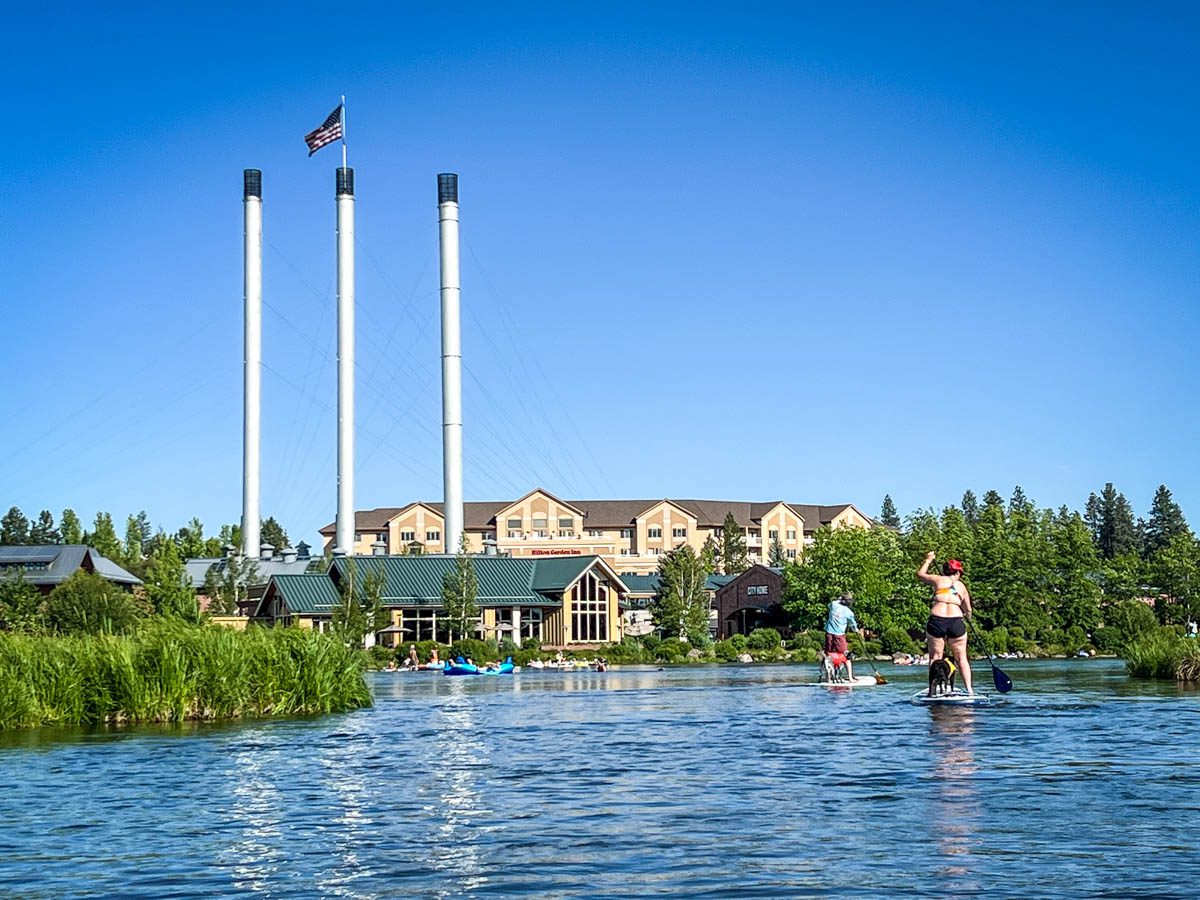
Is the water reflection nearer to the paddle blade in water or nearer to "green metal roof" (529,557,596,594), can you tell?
the paddle blade in water

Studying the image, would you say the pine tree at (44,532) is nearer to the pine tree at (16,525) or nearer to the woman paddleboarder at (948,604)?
the pine tree at (16,525)

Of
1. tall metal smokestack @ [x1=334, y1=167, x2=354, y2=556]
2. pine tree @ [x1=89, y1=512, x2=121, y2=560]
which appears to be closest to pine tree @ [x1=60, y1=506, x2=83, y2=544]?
pine tree @ [x1=89, y1=512, x2=121, y2=560]

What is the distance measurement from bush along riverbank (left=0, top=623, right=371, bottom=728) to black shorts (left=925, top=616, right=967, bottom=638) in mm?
12185

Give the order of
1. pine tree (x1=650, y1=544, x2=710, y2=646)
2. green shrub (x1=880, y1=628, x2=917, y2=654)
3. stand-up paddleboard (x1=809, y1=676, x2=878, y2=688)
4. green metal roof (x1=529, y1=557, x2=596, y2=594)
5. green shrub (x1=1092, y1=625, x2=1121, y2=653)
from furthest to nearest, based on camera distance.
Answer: pine tree (x1=650, y1=544, x2=710, y2=646) → green metal roof (x1=529, y1=557, x2=596, y2=594) → green shrub (x1=1092, y1=625, x2=1121, y2=653) → green shrub (x1=880, y1=628, x2=917, y2=654) → stand-up paddleboard (x1=809, y1=676, x2=878, y2=688)

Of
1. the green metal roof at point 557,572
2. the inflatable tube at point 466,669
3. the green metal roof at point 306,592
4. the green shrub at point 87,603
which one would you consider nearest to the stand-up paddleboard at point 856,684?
the inflatable tube at point 466,669

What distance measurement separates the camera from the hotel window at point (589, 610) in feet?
292

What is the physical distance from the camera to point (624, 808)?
1338cm

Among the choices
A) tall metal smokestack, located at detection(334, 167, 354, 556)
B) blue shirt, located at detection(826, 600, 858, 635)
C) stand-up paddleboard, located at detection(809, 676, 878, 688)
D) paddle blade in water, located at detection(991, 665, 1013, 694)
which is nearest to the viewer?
paddle blade in water, located at detection(991, 665, 1013, 694)

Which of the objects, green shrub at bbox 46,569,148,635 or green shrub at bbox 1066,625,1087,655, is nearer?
green shrub at bbox 46,569,148,635

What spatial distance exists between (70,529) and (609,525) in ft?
197

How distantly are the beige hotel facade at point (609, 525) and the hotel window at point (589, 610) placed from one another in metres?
42.1

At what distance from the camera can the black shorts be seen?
24000mm

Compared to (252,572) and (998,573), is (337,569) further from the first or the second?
(998,573)

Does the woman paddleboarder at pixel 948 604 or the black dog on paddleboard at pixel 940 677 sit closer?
the woman paddleboarder at pixel 948 604
